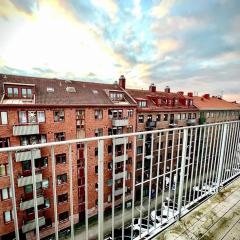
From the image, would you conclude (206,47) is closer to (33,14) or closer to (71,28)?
(71,28)

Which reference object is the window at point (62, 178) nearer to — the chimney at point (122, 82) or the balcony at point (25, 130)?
the balcony at point (25, 130)

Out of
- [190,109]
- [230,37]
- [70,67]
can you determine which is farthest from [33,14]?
[190,109]

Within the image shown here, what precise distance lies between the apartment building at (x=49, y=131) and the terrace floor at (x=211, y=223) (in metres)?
6.81

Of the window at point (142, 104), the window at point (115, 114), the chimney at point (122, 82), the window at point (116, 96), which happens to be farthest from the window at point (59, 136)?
the chimney at point (122, 82)

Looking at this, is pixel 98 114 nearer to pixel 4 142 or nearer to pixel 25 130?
pixel 25 130

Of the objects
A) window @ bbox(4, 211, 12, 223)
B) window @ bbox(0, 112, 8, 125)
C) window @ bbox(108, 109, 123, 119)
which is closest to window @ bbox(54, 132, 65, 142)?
window @ bbox(0, 112, 8, 125)

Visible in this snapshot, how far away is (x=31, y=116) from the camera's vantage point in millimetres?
9523

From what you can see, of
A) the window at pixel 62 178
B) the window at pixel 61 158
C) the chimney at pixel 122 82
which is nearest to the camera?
the window at pixel 61 158

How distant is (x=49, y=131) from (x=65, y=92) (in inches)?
125

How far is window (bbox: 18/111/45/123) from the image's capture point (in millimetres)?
9305

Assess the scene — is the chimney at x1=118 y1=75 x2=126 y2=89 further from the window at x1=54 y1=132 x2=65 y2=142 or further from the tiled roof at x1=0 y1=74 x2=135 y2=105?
the window at x1=54 y1=132 x2=65 y2=142

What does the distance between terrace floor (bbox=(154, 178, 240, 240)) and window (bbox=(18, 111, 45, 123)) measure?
968cm

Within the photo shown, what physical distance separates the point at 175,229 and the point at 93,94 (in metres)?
12.0

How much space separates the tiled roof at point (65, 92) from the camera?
10578 mm
